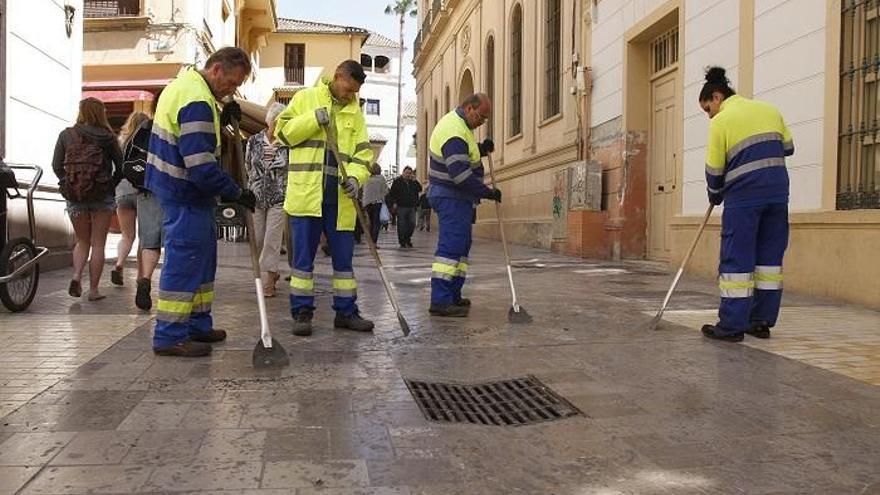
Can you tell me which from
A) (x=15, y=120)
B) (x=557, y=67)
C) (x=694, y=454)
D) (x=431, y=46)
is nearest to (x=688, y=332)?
(x=694, y=454)

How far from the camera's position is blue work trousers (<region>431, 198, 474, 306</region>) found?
601 centimetres

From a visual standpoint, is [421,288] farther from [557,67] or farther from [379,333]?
[557,67]

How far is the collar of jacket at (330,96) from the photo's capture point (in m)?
5.19

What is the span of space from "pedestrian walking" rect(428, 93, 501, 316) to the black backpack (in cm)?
227

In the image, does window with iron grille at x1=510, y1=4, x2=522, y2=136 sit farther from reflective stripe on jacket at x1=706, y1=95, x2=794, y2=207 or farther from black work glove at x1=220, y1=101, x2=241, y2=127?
black work glove at x1=220, y1=101, x2=241, y2=127

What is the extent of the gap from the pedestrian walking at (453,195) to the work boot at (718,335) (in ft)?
5.93

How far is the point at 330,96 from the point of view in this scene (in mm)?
5199

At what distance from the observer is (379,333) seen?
524 centimetres

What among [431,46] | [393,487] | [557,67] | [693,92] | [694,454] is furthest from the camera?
[431,46]

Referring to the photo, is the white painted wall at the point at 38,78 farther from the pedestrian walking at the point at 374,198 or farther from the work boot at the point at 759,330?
the work boot at the point at 759,330

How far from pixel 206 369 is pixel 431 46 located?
29.4 m

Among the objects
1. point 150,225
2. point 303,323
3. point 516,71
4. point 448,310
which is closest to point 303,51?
point 516,71

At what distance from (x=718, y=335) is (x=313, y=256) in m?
2.68

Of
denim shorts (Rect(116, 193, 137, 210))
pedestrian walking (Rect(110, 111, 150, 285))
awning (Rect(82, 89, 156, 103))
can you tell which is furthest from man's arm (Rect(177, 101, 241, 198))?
awning (Rect(82, 89, 156, 103))
